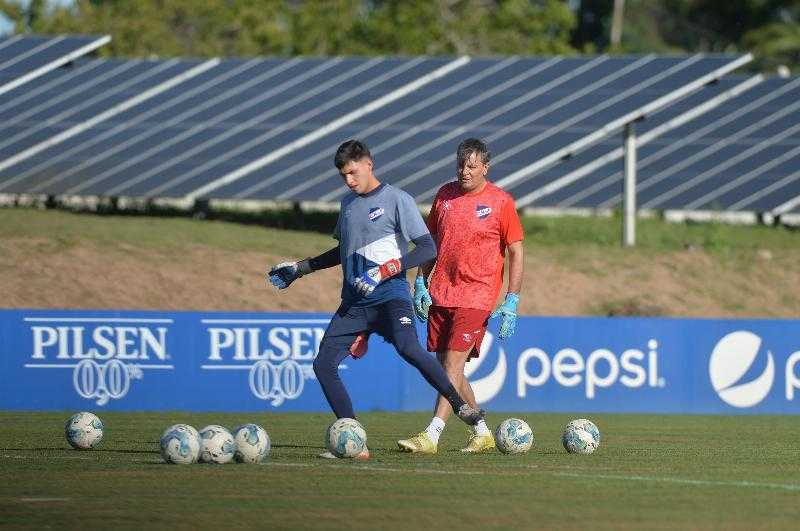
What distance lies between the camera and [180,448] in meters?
11.3

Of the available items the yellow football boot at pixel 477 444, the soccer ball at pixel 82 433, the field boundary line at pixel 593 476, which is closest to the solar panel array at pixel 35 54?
the soccer ball at pixel 82 433

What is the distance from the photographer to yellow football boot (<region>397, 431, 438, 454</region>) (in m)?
12.5

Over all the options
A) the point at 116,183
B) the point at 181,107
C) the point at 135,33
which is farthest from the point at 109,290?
the point at 135,33

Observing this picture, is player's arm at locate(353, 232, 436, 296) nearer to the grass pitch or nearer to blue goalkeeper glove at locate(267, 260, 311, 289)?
blue goalkeeper glove at locate(267, 260, 311, 289)

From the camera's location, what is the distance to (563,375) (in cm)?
2041

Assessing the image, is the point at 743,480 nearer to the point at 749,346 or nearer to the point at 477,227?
the point at 477,227

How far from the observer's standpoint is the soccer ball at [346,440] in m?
11.9

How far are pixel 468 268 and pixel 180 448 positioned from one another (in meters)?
2.67

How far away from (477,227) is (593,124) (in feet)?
55.2

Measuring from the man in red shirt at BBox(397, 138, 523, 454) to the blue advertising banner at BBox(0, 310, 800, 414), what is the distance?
689cm

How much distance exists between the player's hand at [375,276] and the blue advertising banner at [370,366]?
7.51 m

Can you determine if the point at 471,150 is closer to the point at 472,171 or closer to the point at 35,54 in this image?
the point at 472,171

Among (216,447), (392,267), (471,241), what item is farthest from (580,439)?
(216,447)

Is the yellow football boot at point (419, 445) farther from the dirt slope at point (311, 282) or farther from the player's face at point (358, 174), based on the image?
the dirt slope at point (311, 282)
